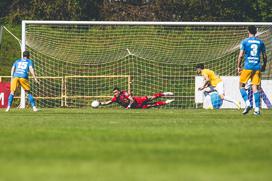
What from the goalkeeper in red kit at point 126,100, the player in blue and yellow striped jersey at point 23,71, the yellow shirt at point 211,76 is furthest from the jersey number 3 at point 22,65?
the yellow shirt at point 211,76

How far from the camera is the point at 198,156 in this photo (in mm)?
9016

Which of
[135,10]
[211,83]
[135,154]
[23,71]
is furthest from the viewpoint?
[135,10]

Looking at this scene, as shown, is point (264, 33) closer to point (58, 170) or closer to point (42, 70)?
point (42, 70)

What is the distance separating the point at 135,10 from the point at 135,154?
4074cm

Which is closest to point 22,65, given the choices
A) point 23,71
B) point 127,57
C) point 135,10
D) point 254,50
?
point 23,71

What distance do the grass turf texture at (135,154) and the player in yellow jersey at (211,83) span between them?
15.7 m

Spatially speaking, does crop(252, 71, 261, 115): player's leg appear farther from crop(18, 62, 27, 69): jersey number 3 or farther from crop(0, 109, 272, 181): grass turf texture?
crop(18, 62, 27, 69): jersey number 3

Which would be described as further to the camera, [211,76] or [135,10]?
[135,10]

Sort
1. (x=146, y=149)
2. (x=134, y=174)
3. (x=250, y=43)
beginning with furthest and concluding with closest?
(x=250, y=43) < (x=146, y=149) < (x=134, y=174)

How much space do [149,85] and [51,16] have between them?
511 inches

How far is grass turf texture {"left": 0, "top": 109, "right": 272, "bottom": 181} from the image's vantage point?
7332mm

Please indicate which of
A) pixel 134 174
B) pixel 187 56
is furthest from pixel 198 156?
pixel 187 56

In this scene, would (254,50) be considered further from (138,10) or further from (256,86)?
(138,10)

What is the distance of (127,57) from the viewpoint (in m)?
35.9
